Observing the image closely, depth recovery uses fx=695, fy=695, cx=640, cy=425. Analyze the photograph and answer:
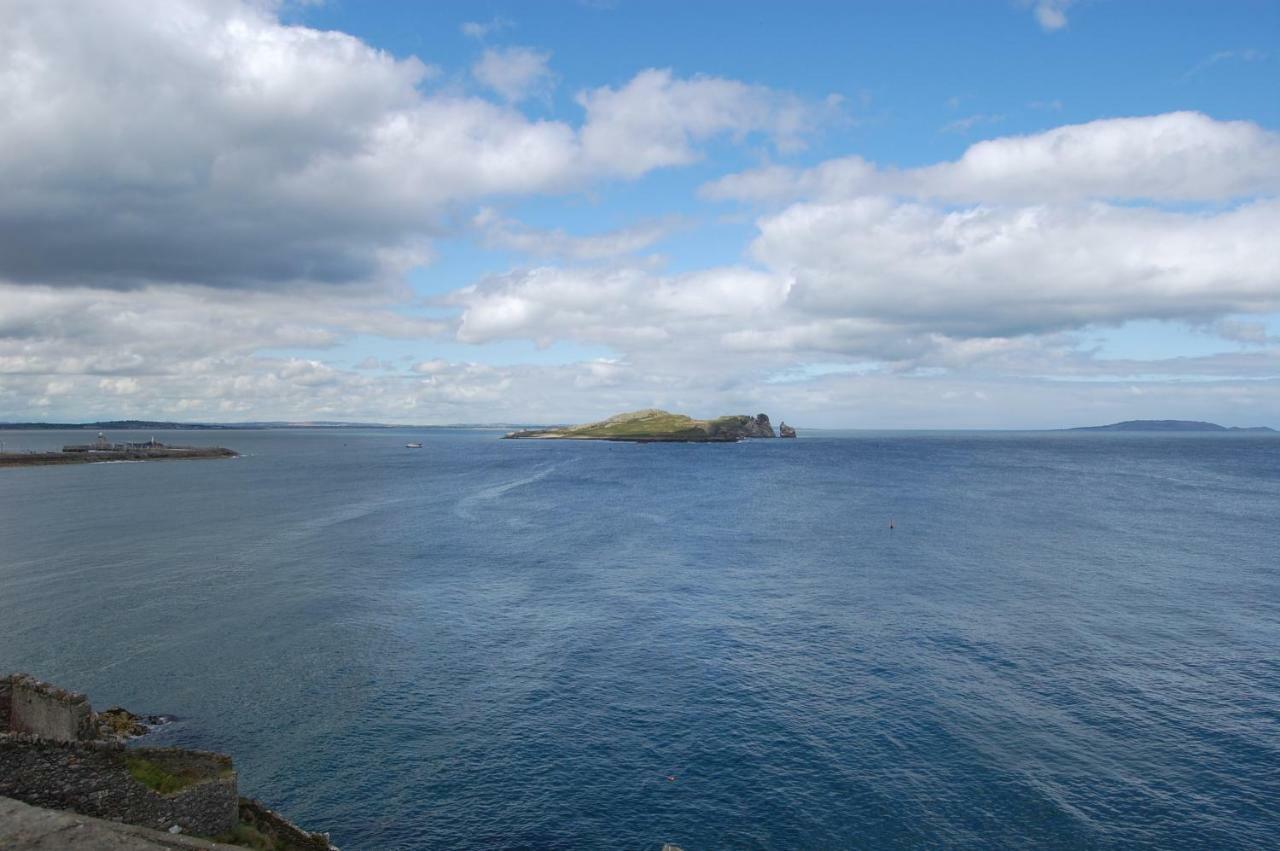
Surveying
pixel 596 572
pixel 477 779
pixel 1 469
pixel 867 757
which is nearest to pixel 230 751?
pixel 477 779

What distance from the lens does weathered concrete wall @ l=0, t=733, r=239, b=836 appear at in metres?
22.8

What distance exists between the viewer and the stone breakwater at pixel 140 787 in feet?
74.9

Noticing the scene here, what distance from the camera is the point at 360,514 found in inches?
4515

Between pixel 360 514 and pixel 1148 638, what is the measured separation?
10495 centimetres

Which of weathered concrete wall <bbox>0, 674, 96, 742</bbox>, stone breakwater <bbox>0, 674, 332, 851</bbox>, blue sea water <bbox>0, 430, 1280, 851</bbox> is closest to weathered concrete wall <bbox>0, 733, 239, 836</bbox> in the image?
stone breakwater <bbox>0, 674, 332, 851</bbox>

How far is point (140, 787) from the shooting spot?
2336 cm

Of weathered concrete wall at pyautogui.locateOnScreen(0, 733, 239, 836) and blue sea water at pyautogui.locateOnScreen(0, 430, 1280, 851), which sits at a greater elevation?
weathered concrete wall at pyautogui.locateOnScreen(0, 733, 239, 836)

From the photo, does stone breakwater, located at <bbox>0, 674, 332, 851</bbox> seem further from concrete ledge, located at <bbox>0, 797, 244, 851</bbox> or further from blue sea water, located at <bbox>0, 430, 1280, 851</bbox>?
blue sea water, located at <bbox>0, 430, 1280, 851</bbox>

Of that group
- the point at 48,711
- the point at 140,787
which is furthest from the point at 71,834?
the point at 48,711

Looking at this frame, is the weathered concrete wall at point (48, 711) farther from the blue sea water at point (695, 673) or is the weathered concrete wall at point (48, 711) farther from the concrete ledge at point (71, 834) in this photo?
the concrete ledge at point (71, 834)

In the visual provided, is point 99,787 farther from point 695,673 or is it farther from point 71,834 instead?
point 695,673

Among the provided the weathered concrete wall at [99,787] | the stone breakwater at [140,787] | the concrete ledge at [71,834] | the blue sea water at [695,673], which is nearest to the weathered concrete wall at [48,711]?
the stone breakwater at [140,787]

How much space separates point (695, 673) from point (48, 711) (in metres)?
33.7

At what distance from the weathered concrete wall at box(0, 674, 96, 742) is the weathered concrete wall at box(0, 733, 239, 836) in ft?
20.3
